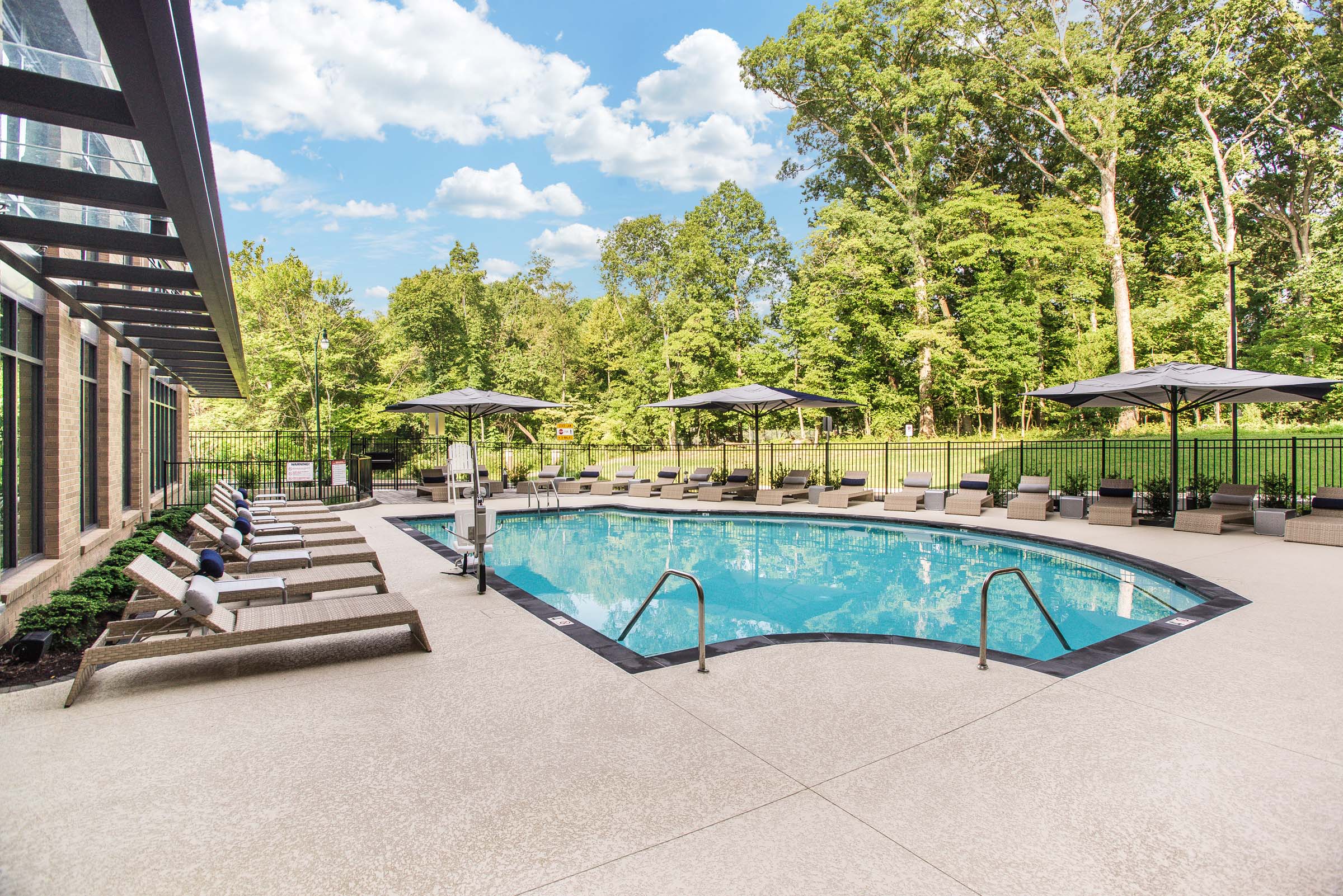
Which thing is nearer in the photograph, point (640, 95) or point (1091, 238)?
point (1091, 238)

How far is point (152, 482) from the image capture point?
1319 centimetres

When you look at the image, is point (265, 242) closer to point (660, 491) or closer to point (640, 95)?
point (660, 491)

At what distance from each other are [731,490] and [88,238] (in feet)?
47.5

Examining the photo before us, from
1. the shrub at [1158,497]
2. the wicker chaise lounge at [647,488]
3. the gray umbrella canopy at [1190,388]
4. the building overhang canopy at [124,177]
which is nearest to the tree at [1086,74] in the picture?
the shrub at [1158,497]

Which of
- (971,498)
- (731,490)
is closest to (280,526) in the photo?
(731,490)

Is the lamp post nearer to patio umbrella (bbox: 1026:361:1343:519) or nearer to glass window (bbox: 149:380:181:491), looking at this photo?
glass window (bbox: 149:380:181:491)

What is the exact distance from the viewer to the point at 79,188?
3865 mm

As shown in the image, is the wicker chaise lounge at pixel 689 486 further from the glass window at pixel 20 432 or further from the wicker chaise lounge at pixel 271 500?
the glass window at pixel 20 432

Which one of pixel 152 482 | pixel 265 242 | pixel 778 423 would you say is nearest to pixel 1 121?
pixel 152 482

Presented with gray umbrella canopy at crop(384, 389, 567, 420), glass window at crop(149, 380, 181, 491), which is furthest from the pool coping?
glass window at crop(149, 380, 181, 491)

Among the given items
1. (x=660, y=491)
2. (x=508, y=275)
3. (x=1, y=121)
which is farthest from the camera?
(x=508, y=275)

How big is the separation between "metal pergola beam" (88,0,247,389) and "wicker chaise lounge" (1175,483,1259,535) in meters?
14.1

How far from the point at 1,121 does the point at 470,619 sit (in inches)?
182

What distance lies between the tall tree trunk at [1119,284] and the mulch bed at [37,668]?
28551 millimetres
